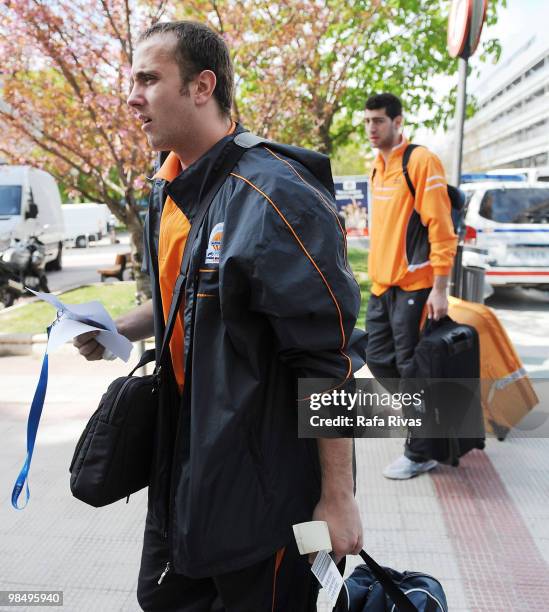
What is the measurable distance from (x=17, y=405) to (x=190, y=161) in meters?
4.32

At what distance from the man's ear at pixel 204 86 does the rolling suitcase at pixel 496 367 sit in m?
2.79

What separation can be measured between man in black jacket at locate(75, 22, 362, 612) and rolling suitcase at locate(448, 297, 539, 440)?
2.72 m

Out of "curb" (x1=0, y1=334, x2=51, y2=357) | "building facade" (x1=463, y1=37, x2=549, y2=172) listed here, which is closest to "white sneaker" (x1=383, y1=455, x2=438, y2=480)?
"curb" (x1=0, y1=334, x2=51, y2=357)

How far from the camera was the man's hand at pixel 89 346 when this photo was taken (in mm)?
1787

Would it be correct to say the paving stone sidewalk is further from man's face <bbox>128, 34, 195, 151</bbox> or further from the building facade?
the building facade

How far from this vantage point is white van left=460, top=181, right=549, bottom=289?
380 inches

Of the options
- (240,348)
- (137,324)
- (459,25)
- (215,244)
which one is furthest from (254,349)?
(459,25)

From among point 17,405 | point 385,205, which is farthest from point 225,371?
point 17,405

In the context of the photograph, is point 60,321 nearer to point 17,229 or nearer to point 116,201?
point 116,201

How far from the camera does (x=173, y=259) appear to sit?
1.64 metres

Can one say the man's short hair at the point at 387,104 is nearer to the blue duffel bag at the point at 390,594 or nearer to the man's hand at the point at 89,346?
the man's hand at the point at 89,346

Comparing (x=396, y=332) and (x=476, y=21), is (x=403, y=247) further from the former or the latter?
(x=476, y=21)

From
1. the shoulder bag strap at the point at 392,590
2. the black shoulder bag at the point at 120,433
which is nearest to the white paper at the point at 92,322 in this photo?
the black shoulder bag at the point at 120,433

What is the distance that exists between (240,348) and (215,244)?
24 centimetres
